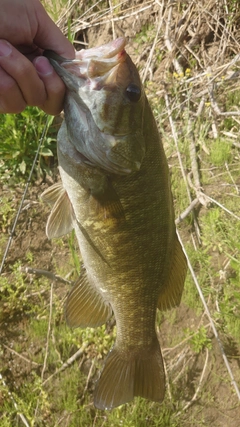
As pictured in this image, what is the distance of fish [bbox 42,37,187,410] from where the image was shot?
133 centimetres

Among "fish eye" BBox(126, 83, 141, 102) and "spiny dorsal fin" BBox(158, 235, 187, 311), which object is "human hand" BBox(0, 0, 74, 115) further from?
"spiny dorsal fin" BBox(158, 235, 187, 311)

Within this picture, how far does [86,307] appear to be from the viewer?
1.82 metres

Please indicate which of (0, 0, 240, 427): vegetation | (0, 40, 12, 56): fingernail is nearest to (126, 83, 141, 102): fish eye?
(0, 40, 12, 56): fingernail

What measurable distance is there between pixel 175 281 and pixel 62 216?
0.59m

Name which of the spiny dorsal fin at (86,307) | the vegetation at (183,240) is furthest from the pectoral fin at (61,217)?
the vegetation at (183,240)

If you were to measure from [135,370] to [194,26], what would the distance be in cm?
352

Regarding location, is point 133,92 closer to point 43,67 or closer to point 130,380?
point 43,67

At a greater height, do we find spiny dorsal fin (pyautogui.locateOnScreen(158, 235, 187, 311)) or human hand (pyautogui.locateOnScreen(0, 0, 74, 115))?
human hand (pyautogui.locateOnScreen(0, 0, 74, 115))

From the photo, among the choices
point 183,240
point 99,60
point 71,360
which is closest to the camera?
point 99,60

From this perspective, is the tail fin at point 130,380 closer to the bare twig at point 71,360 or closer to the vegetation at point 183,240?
the vegetation at point 183,240

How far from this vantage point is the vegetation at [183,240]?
2.55 meters

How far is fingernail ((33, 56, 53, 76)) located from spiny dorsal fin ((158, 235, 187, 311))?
0.87 m

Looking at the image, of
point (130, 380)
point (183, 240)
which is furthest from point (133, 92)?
point (183, 240)

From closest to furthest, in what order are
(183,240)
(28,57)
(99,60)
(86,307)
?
(99,60) < (28,57) < (86,307) < (183,240)
